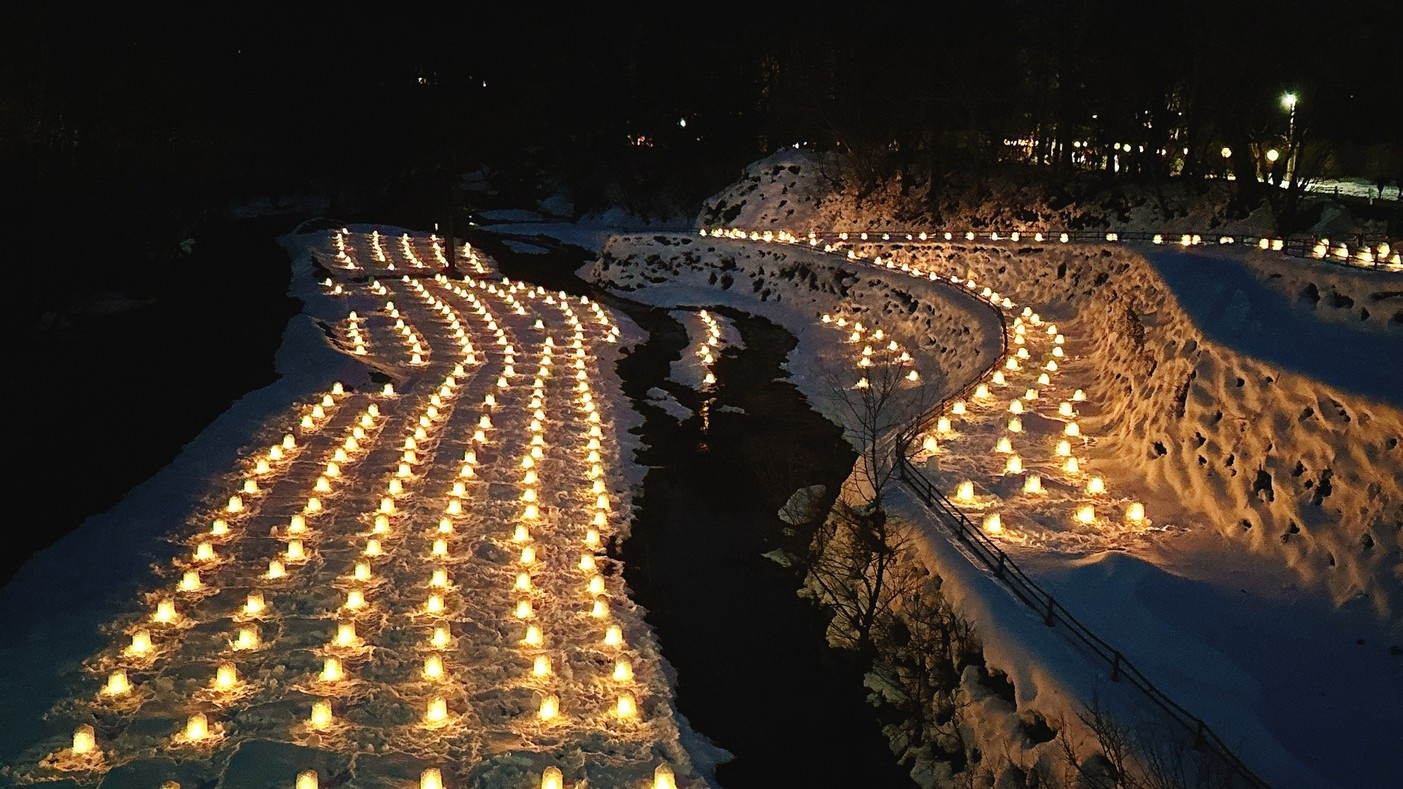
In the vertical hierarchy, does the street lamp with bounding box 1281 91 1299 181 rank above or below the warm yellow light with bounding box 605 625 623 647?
above

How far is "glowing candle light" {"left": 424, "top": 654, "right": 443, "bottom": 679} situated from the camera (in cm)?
1130

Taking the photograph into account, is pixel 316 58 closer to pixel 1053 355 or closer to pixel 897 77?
pixel 897 77

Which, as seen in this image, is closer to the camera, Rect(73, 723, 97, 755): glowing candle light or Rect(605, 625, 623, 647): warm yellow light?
Rect(73, 723, 97, 755): glowing candle light

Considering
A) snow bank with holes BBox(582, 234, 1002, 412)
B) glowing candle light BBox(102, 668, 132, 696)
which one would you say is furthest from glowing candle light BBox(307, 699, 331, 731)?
snow bank with holes BBox(582, 234, 1002, 412)

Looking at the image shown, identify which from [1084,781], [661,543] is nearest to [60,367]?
[661,543]

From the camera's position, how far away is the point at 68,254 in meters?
16.9

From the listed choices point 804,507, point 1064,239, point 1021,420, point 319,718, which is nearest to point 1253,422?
point 1021,420

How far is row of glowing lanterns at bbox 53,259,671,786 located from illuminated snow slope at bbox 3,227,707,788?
33 mm

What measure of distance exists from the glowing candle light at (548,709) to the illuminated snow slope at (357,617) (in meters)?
0.02

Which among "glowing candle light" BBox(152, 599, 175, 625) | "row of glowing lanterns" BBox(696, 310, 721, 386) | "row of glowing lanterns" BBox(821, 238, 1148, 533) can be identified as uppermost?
"row of glowing lanterns" BBox(821, 238, 1148, 533)

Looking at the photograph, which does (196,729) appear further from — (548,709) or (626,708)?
(626,708)

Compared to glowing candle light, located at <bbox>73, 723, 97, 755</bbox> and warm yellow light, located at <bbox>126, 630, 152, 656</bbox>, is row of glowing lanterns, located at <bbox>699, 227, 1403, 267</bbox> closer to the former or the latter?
warm yellow light, located at <bbox>126, 630, 152, 656</bbox>

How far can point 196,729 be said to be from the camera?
991 cm

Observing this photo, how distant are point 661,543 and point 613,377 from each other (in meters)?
10.2
